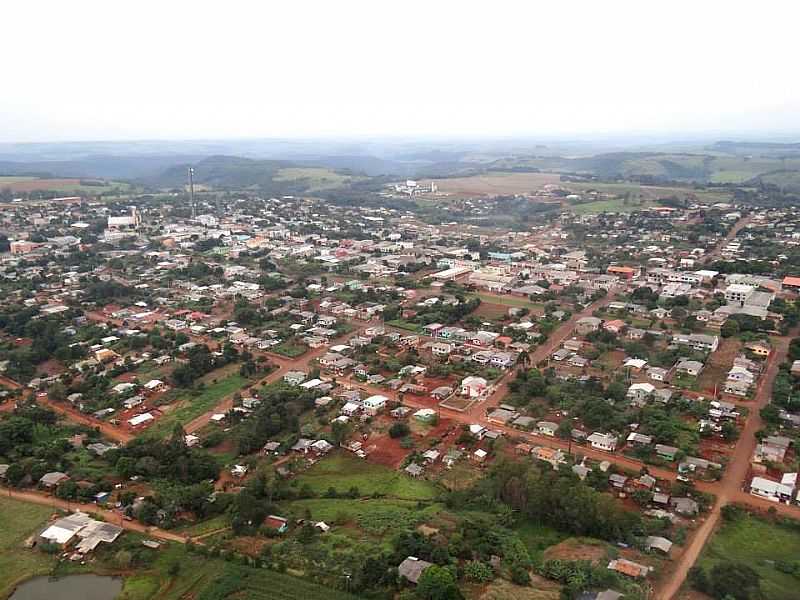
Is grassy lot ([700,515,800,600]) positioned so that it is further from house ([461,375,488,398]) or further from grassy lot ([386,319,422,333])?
grassy lot ([386,319,422,333])

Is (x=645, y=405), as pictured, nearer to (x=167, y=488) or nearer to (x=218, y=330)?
(x=167, y=488)

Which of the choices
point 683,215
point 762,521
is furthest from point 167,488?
point 683,215

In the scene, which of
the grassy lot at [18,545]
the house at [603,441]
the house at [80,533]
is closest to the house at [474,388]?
the house at [603,441]

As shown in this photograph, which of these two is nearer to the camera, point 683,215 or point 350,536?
point 350,536

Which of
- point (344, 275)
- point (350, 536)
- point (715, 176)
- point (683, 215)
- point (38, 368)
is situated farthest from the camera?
point (715, 176)

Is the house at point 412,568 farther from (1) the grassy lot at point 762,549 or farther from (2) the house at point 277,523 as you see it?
(1) the grassy lot at point 762,549

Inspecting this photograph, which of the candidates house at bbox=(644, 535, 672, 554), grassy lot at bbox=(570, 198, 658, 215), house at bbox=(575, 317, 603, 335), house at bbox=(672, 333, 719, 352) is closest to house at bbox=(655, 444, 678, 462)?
house at bbox=(644, 535, 672, 554)

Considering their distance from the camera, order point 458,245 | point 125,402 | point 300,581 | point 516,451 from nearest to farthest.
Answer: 1. point 300,581
2. point 516,451
3. point 125,402
4. point 458,245
